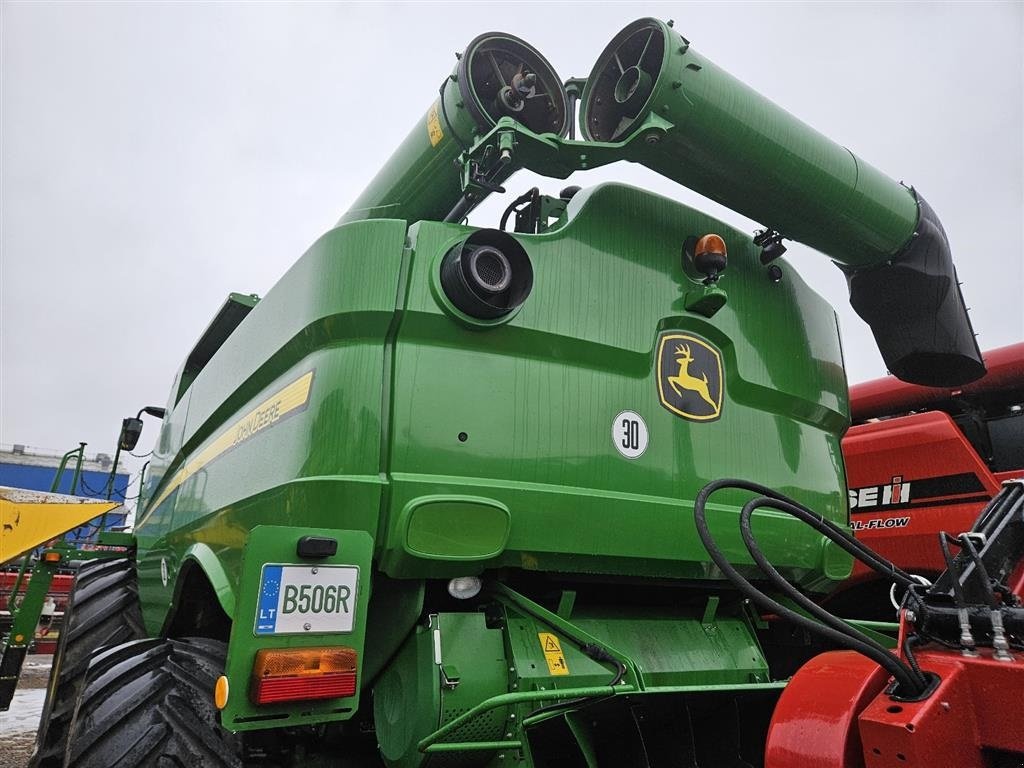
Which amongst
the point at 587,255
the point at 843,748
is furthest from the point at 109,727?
the point at 587,255

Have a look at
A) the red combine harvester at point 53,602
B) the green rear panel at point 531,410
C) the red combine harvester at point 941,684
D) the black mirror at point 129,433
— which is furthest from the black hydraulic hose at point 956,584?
the red combine harvester at point 53,602

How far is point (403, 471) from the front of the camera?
204 centimetres

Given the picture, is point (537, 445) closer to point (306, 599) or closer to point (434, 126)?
point (306, 599)

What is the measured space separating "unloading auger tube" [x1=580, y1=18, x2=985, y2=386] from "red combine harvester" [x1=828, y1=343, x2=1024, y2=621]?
2.16 feet

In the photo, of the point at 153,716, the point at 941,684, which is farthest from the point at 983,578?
the point at 153,716

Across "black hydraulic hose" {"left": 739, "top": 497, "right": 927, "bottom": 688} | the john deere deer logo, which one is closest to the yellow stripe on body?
the john deere deer logo

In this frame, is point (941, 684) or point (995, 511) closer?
point (941, 684)

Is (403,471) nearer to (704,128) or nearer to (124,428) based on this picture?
(704,128)

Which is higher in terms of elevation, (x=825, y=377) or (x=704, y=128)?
(x=704, y=128)

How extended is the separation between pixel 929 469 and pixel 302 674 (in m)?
3.32

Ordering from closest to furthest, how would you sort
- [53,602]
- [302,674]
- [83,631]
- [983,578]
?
[983,578] → [302,674] → [83,631] → [53,602]

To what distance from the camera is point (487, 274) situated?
2.19m

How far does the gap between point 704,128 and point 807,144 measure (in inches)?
18.7

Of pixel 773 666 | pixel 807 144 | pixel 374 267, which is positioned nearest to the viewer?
pixel 374 267
